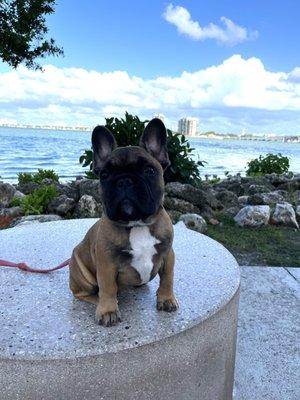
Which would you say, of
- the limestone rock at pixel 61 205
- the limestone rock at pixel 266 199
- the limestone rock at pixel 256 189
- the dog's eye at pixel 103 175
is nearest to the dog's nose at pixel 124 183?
the dog's eye at pixel 103 175

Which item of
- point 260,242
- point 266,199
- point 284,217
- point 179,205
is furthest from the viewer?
point 266,199

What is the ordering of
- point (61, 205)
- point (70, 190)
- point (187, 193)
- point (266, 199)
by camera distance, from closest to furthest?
point (61, 205)
point (187, 193)
point (70, 190)
point (266, 199)

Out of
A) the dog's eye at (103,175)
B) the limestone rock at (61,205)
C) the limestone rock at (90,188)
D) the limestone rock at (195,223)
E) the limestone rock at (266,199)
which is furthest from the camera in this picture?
the limestone rock at (266,199)

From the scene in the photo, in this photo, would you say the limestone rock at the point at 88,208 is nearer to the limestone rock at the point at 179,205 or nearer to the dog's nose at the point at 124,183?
the limestone rock at the point at 179,205

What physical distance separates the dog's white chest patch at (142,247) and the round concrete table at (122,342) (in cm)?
30

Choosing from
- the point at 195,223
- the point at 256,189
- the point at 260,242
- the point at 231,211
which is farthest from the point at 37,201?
the point at 256,189

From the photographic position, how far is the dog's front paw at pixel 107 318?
2.18 meters

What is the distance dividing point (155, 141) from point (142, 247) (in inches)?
21.0

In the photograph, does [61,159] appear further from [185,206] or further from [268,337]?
[268,337]

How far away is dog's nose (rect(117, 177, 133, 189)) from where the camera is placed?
1.93 metres

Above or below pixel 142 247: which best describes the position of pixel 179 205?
below

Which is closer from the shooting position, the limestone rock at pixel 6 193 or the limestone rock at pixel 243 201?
the limestone rock at pixel 6 193

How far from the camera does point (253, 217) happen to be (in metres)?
7.19

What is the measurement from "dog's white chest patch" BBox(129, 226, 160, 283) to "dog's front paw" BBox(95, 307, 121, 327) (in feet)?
0.85
